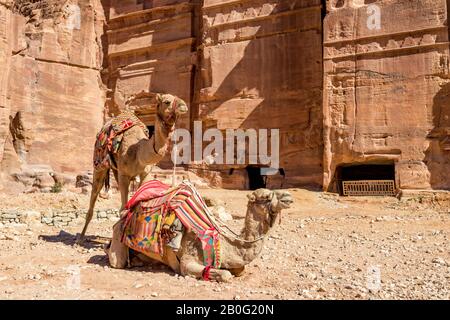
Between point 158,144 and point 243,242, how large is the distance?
6.02ft

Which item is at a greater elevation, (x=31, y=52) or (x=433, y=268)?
(x=31, y=52)

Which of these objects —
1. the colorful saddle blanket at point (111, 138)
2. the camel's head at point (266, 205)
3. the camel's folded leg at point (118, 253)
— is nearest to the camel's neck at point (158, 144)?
the colorful saddle blanket at point (111, 138)

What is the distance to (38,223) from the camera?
9.18m

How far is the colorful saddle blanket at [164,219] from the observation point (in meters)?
4.25

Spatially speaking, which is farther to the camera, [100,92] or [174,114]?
[100,92]

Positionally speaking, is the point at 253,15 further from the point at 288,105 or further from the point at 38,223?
the point at 38,223

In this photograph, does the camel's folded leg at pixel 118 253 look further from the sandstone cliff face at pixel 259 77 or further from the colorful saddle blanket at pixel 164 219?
the sandstone cliff face at pixel 259 77

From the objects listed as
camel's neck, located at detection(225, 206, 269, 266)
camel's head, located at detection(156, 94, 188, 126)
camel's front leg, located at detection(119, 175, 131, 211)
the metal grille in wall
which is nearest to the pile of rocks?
camel's front leg, located at detection(119, 175, 131, 211)

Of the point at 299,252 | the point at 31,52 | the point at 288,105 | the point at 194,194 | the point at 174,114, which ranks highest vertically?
the point at 31,52

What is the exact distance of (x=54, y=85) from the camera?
59.8 feet

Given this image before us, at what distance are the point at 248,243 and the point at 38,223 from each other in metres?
6.47

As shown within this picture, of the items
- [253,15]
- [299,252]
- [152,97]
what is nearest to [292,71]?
[253,15]

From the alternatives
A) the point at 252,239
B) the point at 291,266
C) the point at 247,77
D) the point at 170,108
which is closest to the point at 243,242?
the point at 252,239

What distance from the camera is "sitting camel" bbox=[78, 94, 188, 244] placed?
16.5 ft
